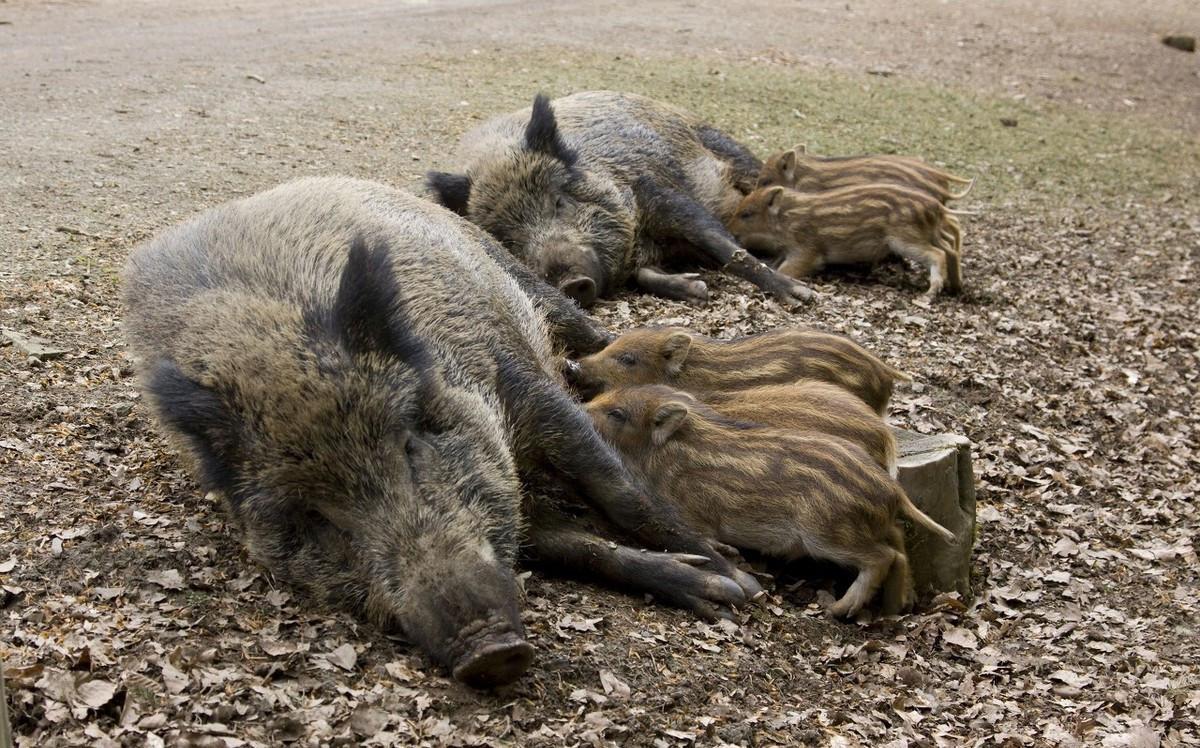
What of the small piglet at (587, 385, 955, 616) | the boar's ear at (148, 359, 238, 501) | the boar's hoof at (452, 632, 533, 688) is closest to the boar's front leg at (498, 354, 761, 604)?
the small piglet at (587, 385, 955, 616)

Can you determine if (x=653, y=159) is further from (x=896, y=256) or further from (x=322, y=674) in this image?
(x=322, y=674)

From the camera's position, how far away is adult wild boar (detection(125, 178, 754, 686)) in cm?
339

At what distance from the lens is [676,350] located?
17.0ft

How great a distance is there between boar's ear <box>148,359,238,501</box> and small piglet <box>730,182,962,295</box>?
4.57 m

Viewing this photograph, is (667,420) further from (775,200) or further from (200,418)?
(775,200)

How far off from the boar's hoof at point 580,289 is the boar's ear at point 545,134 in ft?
3.50

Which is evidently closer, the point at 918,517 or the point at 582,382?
the point at 918,517

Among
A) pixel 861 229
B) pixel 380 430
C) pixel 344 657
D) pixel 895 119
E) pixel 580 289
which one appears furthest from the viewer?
pixel 895 119

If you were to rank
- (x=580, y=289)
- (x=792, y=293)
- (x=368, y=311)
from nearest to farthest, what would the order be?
(x=368, y=311)
(x=580, y=289)
(x=792, y=293)

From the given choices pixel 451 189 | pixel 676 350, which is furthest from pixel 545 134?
pixel 676 350

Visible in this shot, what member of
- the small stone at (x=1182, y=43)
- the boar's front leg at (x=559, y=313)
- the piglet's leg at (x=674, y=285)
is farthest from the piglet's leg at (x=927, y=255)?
the small stone at (x=1182, y=43)

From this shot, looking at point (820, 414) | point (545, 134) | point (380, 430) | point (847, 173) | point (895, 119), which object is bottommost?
point (895, 119)

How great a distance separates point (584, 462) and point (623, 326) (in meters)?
2.46

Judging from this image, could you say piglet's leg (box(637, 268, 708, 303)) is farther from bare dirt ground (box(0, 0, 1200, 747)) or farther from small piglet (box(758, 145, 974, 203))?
small piglet (box(758, 145, 974, 203))
